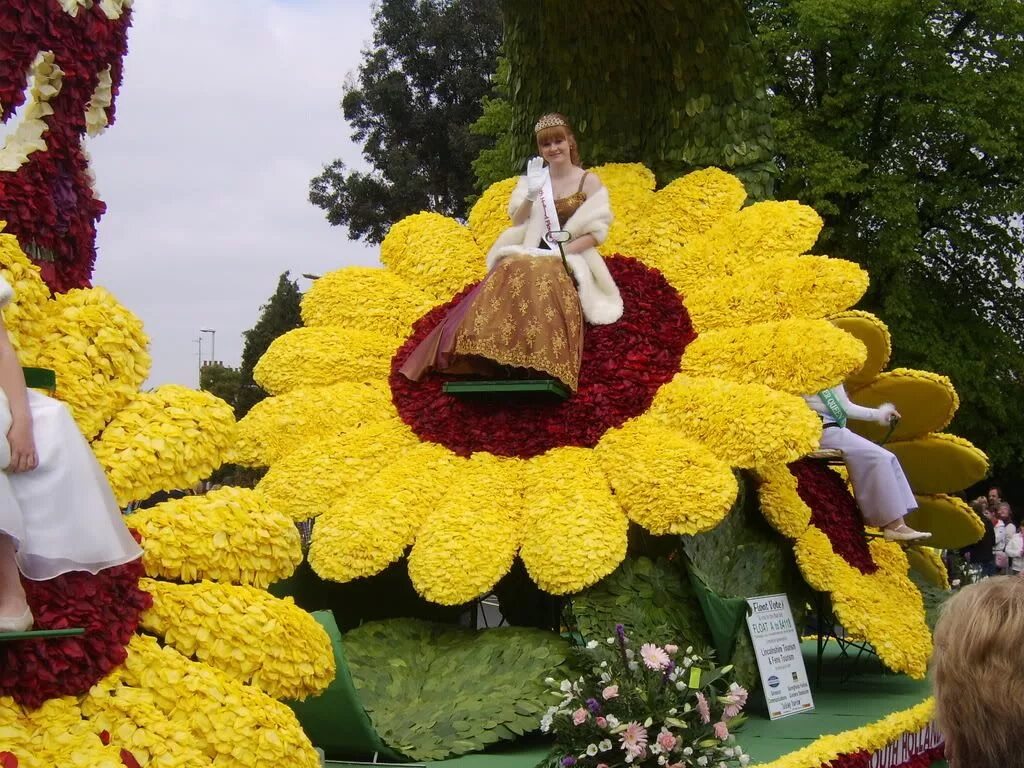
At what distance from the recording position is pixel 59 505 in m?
2.87

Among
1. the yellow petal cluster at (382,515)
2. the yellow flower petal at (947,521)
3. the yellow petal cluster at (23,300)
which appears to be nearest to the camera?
the yellow petal cluster at (23,300)

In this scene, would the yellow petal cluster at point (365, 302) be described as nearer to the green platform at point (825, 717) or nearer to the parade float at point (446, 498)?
the parade float at point (446, 498)

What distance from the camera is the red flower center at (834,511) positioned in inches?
277

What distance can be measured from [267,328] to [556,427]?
68.3 feet

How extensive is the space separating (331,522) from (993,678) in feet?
15.8

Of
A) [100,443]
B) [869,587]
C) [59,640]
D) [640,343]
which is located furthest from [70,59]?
[869,587]

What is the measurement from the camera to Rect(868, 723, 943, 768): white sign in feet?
18.9

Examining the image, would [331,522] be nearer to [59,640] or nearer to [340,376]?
[340,376]

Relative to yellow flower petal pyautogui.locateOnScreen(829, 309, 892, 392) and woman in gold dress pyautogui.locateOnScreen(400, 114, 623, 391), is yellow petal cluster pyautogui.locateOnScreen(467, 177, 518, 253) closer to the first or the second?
woman in gold dress pyautogui.locateOnScreen(400, 114, 623, 391)

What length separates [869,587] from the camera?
6.82 m

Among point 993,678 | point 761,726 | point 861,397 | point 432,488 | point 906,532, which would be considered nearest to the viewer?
point 993,678

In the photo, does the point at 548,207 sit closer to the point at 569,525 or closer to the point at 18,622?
the point at 569,525

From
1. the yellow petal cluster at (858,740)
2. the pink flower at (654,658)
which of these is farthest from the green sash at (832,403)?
the pink flower at (654,658)

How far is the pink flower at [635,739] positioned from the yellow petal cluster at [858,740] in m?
0.68
